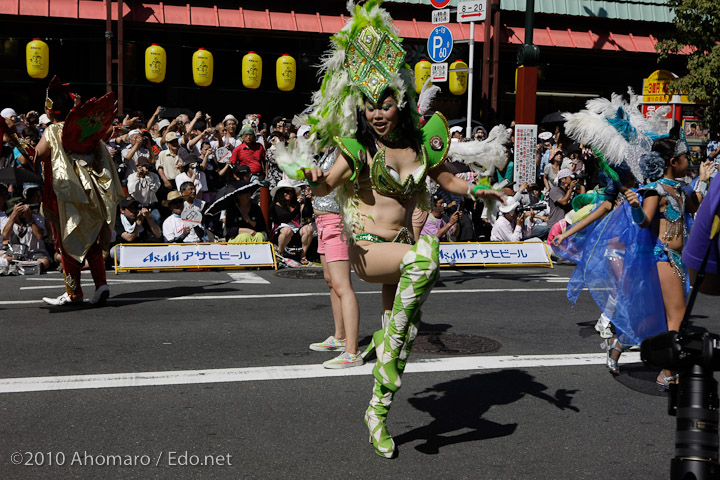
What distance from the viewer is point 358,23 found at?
16.9 feet

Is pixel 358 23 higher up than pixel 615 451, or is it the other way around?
pixel 358 23

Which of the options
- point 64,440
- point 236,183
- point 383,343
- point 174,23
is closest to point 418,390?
point 383,343

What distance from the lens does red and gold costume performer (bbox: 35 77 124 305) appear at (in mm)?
8328

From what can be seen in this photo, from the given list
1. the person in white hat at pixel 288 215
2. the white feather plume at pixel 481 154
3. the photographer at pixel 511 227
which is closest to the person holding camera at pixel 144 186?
the person in white hat at pixel 288 215

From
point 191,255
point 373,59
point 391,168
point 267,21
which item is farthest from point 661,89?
point 391,168

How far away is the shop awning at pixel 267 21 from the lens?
1917cm

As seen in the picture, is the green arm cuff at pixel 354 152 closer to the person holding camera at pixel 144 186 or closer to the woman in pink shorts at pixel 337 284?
the woman in pink shorts at pixel 337 284

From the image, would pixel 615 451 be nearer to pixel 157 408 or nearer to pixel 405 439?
pixel 405 439

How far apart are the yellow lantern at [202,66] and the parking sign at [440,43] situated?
5.92m

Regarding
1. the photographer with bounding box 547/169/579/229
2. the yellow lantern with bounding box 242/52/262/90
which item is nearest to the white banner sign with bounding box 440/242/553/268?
the photographer with bounding box 547/169/579/229

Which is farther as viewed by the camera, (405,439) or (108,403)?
(108,403)

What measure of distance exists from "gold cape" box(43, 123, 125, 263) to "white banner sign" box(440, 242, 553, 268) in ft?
18.1

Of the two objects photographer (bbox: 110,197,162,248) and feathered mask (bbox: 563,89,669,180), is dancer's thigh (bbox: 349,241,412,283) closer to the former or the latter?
feathered mask (bbox: 563,89,669,180)

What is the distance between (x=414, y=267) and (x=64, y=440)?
2.16 metres
